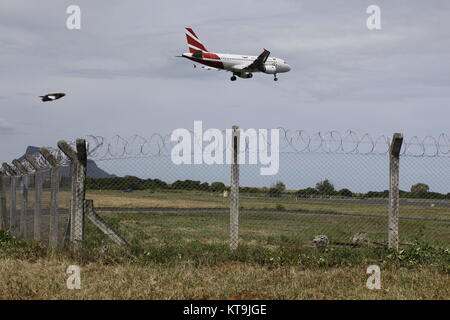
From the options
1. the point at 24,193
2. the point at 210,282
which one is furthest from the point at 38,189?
the point at 210,282

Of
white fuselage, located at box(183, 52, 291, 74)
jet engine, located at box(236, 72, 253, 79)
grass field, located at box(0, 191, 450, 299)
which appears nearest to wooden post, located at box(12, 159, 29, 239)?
grass field, located at box(0, 191, 450, 299)

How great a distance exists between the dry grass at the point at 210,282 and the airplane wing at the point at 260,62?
4687 centimetres

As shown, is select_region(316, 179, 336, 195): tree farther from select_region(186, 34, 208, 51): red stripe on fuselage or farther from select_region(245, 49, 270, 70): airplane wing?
select_region(186, 34, 208, 51): red stripe on fuselage

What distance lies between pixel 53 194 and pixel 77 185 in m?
1.31

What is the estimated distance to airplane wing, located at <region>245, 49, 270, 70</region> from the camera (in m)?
55.9

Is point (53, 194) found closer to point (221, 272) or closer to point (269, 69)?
point (221, 272)

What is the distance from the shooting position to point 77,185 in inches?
440

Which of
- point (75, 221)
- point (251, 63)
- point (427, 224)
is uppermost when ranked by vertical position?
point (251, 63)

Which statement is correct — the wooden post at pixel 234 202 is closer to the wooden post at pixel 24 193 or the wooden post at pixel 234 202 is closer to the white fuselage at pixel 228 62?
the wooden post at pixel 24 193

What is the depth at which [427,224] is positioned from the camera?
29109 mm

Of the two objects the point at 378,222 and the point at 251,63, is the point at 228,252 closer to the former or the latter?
the point at 378,222

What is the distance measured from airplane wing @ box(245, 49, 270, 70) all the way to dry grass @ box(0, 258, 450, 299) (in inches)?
1845
